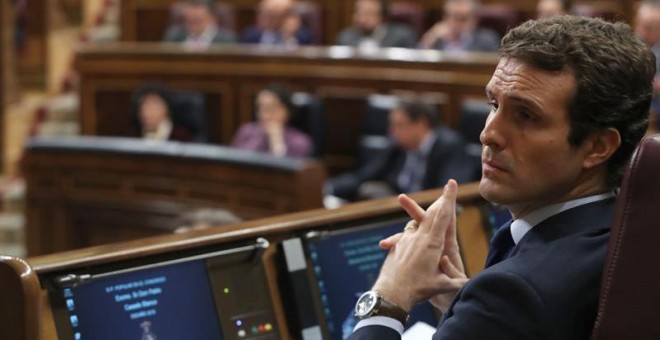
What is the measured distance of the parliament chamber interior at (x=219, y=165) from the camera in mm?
1510

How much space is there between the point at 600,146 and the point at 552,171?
5 centimetres

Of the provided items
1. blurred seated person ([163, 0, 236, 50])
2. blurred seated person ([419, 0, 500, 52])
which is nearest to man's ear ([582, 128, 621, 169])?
blurred seated person ([419, 0, 500, 52])

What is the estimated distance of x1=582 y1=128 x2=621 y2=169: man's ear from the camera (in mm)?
1162

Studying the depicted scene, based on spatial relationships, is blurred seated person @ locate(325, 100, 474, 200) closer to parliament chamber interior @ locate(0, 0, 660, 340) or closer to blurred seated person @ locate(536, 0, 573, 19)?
parliament chamber interior @ locate(0, 0, 660, 340)

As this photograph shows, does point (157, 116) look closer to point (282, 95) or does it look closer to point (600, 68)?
point (282, 95)

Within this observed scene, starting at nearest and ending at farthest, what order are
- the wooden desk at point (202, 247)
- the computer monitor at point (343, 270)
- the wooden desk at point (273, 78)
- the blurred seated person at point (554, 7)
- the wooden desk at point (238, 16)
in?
the wooden desk at point (202, 247), the computer monitor at point (343, 270), the wooden desk at point (273, 78), the blurred seated person at point (554, 7), the wooden desk at point (238, 16)

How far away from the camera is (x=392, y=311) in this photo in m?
1.23

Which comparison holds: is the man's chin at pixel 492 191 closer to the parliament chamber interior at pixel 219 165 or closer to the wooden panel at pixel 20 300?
the parliament chamber interior at pixel 219 165

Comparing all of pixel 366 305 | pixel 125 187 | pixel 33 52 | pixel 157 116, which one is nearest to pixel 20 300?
pixel 366 305

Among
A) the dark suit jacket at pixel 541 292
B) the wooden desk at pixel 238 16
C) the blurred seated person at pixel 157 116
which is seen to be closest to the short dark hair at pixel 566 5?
the wooden desk at pixel 238 16

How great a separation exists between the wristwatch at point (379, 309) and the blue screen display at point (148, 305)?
14.1 inches

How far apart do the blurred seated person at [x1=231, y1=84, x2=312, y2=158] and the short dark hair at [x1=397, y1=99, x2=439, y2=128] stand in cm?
46

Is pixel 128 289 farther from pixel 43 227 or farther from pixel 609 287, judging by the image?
pixel 43 227

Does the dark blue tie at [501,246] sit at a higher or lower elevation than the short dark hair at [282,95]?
A: higher
